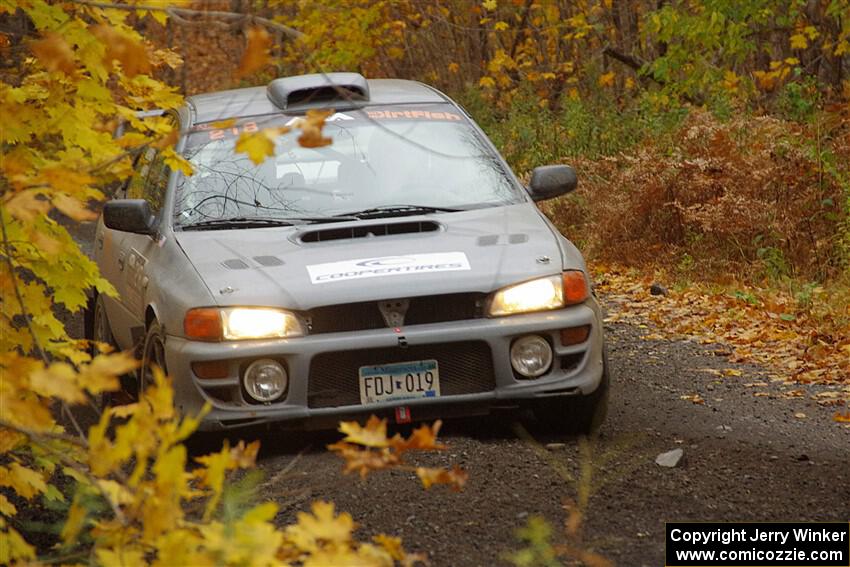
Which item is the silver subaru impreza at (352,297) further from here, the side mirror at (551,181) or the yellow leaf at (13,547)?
the yellow leaf at (13,547)

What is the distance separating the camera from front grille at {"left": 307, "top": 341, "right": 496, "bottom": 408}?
606 centimetres

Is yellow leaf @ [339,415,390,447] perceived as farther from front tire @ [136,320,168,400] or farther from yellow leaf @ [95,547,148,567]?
front tire @ [136,320,168,400]

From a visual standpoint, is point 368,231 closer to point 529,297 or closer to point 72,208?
point 529,297

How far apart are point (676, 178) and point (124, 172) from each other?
8.71 meters

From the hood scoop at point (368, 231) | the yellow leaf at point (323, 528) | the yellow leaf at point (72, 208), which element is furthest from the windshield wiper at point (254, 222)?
the yellow leaf at point (323, 528)

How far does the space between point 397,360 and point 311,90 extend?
2.25m

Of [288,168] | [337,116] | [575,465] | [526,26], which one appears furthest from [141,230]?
[526,26]

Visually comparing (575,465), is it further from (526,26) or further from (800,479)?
(526,26)

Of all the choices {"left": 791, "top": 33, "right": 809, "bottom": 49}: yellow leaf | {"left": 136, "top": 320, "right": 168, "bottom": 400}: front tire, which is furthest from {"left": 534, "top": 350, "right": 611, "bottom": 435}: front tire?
{"left": 791, "top": 33, "right": 809, "bottom": 49}: yellow leaf

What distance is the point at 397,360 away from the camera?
609cm

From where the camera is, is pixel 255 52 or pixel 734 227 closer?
pixel 255 52

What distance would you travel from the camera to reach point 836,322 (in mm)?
9484

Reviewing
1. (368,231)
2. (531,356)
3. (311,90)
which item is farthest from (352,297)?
(311,90)

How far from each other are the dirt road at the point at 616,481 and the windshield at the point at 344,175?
3.87 ft
